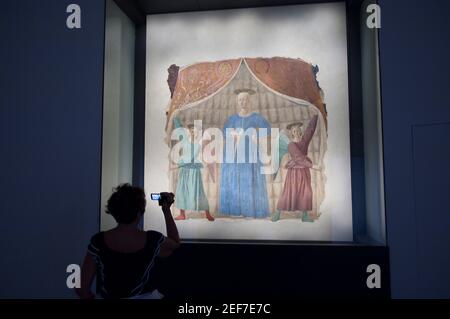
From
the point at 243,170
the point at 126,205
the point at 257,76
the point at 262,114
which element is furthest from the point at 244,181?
the point at 126,205

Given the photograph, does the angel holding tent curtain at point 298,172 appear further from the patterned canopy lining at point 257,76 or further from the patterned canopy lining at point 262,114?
the patterned canopy lining at point 257,76

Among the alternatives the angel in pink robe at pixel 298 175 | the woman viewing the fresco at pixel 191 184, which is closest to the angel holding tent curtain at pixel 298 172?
the angel in pink robe at pixel 298 175

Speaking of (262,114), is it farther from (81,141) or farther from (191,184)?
(81,141)

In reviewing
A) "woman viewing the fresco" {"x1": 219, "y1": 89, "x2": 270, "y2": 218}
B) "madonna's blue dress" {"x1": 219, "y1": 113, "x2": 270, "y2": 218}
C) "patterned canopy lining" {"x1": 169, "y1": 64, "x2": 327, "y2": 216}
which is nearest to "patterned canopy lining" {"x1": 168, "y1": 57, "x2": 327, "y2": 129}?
"patterned canopy lining" {"x1": 169, "y1": 64, "x2": 327, "y2": 216}
